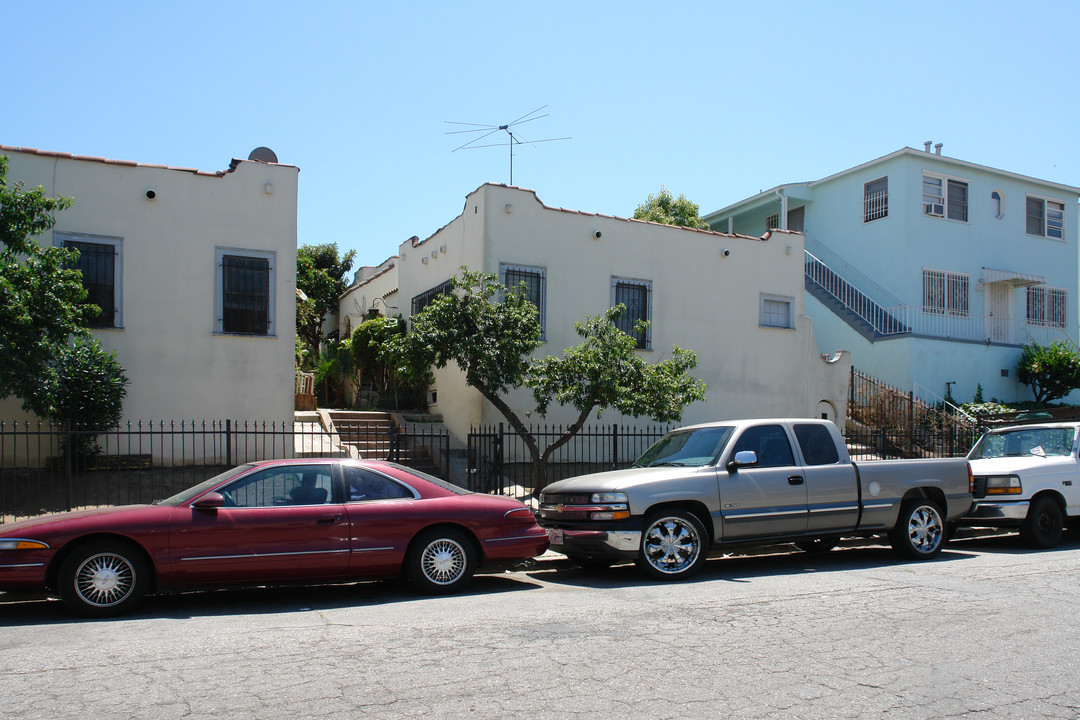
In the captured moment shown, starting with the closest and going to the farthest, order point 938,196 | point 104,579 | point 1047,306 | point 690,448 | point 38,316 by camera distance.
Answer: point 104,579 < point 690,448 < point 38,316 < point 938,196 < point 1047,306

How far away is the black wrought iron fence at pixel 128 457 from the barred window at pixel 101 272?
1.87 metres

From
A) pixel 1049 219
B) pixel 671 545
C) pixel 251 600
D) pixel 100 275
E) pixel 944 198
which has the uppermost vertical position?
pixel 944 198

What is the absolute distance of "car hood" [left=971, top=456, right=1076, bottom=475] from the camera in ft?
37.6

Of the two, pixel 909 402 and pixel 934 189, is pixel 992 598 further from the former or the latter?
pixel 934 189

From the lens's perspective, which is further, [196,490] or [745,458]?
[745,458]

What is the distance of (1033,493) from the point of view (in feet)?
37.1

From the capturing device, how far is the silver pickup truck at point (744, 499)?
9.02 m

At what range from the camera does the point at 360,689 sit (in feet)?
16.7

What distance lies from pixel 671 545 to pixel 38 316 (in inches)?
354

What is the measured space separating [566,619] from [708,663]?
1582 mm

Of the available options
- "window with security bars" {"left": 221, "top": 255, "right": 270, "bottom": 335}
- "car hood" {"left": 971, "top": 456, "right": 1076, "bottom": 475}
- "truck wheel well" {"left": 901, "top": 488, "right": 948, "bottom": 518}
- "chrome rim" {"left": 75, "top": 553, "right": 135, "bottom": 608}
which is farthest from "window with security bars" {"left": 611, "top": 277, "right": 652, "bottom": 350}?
"chrome rim" {"left": 75, "top": 553, "right": 135, "bottom": 608}

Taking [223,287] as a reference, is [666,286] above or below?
above

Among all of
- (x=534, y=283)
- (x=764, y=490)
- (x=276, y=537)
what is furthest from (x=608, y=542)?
(x=534, y=283)

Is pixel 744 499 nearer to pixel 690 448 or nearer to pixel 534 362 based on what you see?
pixel 690 448
